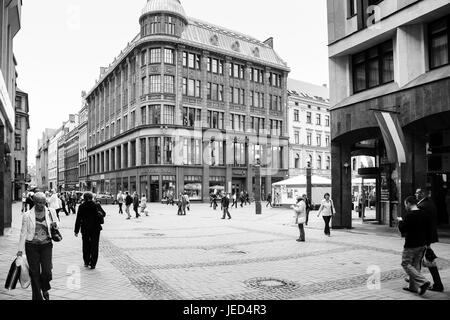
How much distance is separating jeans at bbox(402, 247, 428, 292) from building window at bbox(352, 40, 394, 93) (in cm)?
1163

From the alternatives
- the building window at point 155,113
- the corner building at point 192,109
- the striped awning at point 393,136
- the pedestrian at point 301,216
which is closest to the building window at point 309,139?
the corner building at point 192,109

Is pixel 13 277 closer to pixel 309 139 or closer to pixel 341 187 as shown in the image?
pixel 341 187

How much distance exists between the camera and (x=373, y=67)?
18.5 meters

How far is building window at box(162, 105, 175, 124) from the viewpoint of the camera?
53.3m

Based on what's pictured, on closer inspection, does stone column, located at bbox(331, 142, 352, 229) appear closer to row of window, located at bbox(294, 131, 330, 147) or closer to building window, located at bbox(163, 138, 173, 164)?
building window, located at bbox(163, 138, 173, 164)

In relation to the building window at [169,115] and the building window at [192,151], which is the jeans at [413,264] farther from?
the building window at [192,151]

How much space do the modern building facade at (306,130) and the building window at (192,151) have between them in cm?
1968

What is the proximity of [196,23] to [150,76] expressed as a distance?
11448 mm

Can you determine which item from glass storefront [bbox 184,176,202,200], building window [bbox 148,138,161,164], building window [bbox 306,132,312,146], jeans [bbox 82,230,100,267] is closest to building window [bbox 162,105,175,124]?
building window [bbox 148,138,161,164]

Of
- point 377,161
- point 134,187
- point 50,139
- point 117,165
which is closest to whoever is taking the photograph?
point 377,161

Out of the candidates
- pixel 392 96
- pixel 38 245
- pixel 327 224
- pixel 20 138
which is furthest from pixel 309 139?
pixel 38 245

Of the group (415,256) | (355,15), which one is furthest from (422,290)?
(355,15)

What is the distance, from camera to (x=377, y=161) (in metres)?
21.6
